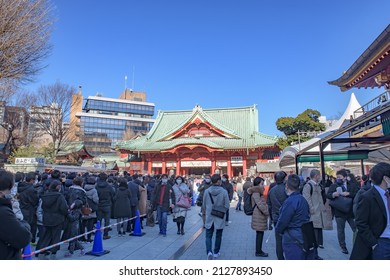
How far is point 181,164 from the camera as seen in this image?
96.3 feet

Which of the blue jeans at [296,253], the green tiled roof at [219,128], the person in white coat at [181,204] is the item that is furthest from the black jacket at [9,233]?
the green tiled roof at [219,128]

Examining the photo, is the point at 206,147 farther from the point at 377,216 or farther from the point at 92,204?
the point at 377,216

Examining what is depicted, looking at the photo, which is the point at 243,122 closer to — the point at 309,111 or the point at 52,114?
the point at 309,111

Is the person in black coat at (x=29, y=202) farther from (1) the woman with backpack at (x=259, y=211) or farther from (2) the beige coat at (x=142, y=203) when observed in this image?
(1) the woman with backpack at (x=259, y=211)

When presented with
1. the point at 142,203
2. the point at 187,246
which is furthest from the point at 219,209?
the point at 142,203

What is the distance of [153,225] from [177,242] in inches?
99.1

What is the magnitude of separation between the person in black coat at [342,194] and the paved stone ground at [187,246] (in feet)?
1.14

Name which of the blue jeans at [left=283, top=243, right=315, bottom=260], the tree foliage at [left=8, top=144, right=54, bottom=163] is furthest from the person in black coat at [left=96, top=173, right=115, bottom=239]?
the tree foliage at [left=8, top=144, right=54, bottom=163]

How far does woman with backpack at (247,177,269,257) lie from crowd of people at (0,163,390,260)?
0.07 feet

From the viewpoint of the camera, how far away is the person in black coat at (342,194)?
223 inches

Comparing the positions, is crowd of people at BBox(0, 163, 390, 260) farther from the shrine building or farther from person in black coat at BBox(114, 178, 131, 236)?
the shrine building

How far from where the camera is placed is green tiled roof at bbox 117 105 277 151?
27266 mm

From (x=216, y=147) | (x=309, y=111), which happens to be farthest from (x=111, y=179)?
(x=309, y=111)

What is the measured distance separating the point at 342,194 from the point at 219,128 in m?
24.1
